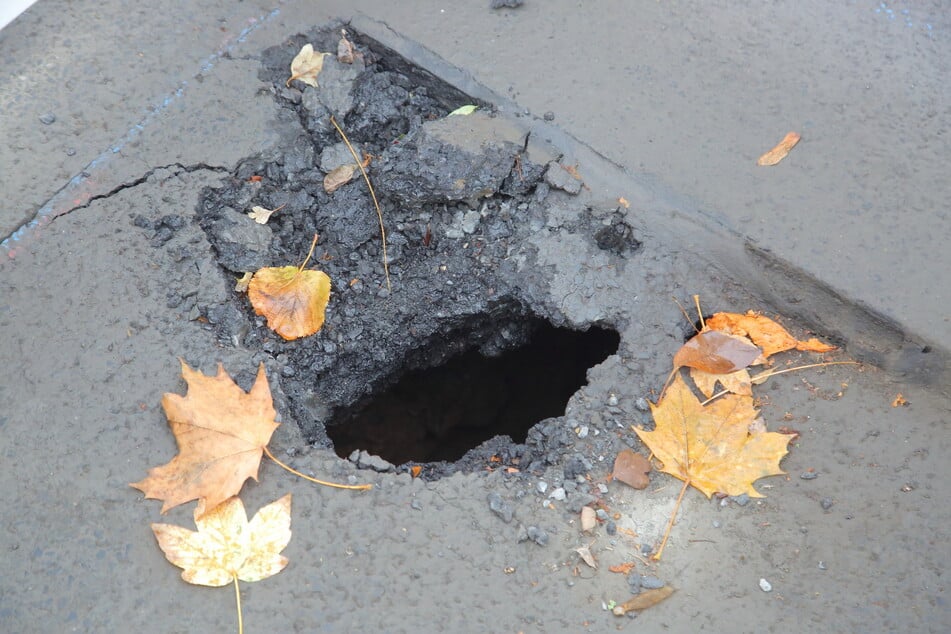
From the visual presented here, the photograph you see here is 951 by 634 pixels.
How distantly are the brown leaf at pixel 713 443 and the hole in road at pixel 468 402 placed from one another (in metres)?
0.72

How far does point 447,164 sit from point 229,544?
3.46ft

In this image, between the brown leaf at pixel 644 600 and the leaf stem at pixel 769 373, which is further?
the leaf stem at pixel 769 373

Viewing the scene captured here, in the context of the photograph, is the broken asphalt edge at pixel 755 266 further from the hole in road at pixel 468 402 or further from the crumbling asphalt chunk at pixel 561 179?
the hole in road at pixel 468 402

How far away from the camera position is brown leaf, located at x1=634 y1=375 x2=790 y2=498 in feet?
5.87

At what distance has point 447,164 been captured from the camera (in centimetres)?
209

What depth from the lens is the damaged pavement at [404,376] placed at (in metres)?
1.70

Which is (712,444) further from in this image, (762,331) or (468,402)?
(468,402)

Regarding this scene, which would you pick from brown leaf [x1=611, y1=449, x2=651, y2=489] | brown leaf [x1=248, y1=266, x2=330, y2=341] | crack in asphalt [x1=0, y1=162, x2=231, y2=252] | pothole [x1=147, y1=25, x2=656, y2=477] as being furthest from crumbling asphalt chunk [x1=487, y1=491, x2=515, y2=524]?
crack in asphalt [x1=0, y1=162, x2=231, y2=252]

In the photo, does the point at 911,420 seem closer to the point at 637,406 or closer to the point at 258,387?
the point at 637,406

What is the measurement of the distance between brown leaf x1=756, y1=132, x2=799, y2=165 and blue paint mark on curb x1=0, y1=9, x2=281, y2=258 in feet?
4.79

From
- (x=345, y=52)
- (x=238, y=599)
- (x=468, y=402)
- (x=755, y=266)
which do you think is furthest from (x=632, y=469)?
(x=345, y=52)

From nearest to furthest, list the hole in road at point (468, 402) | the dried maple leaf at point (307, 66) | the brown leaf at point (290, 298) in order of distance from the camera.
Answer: the brown leaf at point (290, 298)
the dried maple leaf at point (307, 66)
the hole in road at point (468, 402)

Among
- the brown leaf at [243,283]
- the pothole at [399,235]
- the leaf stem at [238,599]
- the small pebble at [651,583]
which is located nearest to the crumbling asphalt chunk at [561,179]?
the pothole at [399,235]

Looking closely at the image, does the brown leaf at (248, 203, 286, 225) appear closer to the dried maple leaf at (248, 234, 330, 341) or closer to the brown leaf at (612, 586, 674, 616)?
the dried maple leaf at (248, 234, 330, 341)
